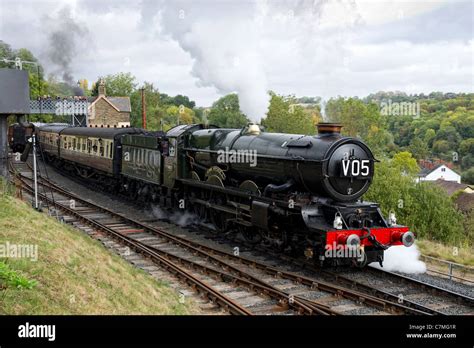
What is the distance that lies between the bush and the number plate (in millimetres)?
18525

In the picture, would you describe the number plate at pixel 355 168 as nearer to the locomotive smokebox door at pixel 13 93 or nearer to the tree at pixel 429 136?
the locomotive smokebox door at pixel 13 93

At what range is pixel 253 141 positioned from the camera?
1377 cm

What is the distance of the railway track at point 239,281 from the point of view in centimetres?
935

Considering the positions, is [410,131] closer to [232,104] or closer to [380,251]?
[232,104]

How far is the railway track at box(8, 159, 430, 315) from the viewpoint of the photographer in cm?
935

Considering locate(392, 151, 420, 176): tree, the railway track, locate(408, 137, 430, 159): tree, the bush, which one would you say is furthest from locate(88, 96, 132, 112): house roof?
locate(408, 137, 430, 159): tree

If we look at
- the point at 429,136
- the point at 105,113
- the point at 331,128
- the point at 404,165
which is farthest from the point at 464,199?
the point at 331,128

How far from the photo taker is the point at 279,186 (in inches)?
484

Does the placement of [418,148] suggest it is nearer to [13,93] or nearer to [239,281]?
[13,93]

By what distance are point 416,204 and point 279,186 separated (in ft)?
75.4

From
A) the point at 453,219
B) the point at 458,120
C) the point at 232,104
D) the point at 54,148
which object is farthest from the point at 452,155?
the point at 54,148

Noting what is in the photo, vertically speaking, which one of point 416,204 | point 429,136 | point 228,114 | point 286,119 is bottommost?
point 416,204

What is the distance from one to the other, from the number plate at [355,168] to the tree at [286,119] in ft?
141
